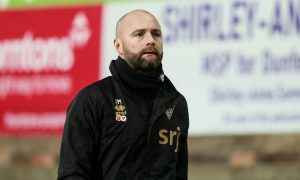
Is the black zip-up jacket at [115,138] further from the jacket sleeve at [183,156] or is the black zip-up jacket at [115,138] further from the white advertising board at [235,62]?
the white advertising board at [235,62]

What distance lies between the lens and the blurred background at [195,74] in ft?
25.5

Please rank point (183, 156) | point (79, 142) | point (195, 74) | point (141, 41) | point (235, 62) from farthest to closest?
point (195, 74), point (235, 62), point (183, 156), point (141, 41), point (79, 142)

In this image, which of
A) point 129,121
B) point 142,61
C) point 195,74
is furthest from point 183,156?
point 195,74

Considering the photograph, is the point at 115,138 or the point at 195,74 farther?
the point at 195,74

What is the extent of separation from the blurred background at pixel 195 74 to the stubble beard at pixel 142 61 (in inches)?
156

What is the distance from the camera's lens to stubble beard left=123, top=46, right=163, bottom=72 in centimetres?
384

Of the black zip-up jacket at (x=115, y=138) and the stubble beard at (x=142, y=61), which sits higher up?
the stubble beard at (x=142, y=61)

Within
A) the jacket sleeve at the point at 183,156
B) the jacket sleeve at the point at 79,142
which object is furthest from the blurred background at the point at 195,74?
the jacket sleeve at the point at 79,142

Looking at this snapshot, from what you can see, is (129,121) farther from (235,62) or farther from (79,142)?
(235,62)

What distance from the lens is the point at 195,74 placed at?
812cm

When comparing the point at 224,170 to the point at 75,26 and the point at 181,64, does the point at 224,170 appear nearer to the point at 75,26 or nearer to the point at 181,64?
the point at 181,64

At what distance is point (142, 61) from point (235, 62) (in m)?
4.17

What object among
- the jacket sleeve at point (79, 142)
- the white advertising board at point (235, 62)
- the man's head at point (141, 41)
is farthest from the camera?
the white advertising board at point (235, 62)

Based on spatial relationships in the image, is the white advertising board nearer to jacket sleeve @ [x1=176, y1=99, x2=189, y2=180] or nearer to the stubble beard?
jacket sleeve @ [x1=176, y1=99, x2=189, y2=180]
